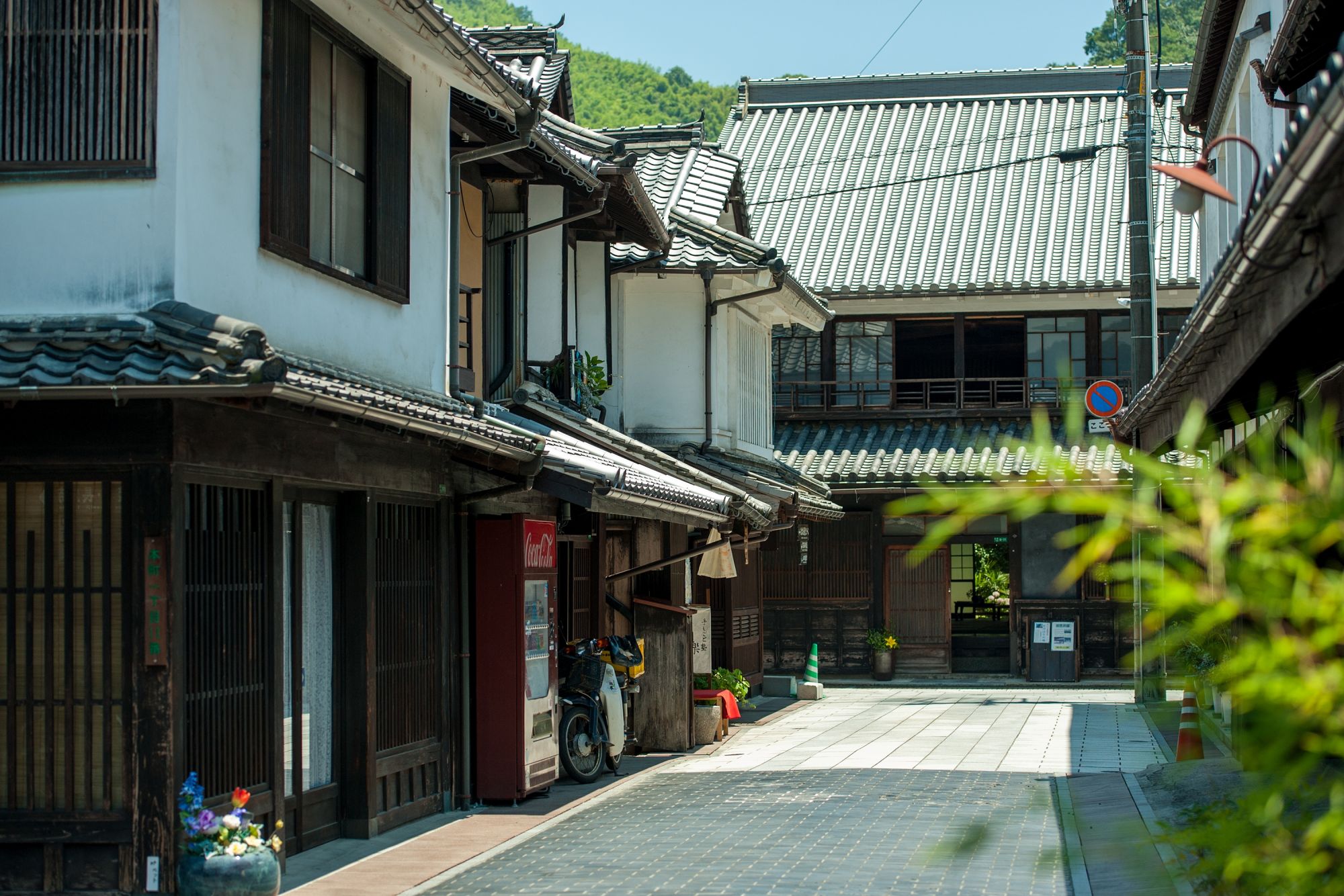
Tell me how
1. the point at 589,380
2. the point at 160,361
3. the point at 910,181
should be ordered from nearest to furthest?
1. the point at 160,361
2. the point at 589,380
3. the point at 910,181

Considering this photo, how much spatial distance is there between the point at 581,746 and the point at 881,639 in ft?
52.0

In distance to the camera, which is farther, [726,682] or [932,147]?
[932,147]

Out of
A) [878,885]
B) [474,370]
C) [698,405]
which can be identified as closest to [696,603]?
[698,405]

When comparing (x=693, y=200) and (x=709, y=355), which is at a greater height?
(x=693, y=200)

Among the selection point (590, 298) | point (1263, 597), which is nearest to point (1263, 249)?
point (1263, 597)

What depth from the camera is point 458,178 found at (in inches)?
576

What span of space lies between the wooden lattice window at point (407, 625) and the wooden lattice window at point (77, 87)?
12.9 feet

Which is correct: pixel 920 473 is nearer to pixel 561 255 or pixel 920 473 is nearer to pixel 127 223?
pixel 561 255

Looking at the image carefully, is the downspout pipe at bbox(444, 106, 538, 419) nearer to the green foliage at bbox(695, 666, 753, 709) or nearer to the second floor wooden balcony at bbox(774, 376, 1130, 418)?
the green foliage at bbox(695, 666, 753, 709)

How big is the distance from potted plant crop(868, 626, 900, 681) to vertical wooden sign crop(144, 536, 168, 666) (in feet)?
75.2

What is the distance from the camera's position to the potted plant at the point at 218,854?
908cm

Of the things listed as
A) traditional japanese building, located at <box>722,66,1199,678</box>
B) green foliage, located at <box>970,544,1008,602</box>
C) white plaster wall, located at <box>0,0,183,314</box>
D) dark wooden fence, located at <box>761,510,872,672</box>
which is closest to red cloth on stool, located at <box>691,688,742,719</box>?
traditional japanese building, located at <box>722,66,1199,678</box>

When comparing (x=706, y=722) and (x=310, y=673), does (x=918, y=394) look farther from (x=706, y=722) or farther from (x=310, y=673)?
(x=310, y=673)

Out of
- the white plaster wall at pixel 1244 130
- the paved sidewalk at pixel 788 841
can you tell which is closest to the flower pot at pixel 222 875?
the paved sidewalk at pixel 788 841
